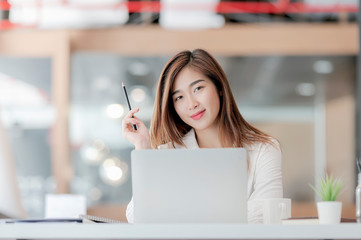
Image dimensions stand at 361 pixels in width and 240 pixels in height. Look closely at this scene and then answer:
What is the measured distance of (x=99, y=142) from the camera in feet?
18.7

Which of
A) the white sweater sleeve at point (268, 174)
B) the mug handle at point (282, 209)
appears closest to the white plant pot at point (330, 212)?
the mug handle at point (282, 209)

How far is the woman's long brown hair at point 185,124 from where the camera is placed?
7.47 feet

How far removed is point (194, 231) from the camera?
1.22 m

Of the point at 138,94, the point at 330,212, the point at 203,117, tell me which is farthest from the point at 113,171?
the point at 330,212

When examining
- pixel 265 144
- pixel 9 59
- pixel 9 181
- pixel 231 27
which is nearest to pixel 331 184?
pixel 265 144

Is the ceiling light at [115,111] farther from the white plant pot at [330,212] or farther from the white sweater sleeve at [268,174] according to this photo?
the white plant pot at [330,212]

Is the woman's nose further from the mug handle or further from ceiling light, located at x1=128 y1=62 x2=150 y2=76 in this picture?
ceiling light, located at x1=128 y1=62 x2=150 y2=76

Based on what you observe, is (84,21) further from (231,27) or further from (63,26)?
(231,27)

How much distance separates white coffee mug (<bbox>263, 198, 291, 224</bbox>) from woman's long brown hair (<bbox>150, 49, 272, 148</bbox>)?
27.0 inches

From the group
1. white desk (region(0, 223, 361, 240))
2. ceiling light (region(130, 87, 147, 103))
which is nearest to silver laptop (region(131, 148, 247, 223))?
white desk (region(0, 223, 361, 240))

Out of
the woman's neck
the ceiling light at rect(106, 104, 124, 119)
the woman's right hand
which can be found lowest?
the woman's right hand

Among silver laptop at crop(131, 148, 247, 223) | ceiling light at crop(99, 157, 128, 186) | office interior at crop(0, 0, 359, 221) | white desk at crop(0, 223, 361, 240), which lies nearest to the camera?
white desk at crop(0, 223, 361, 240)

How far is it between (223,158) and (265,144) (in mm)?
893

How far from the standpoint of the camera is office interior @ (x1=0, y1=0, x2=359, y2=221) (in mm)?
5340
